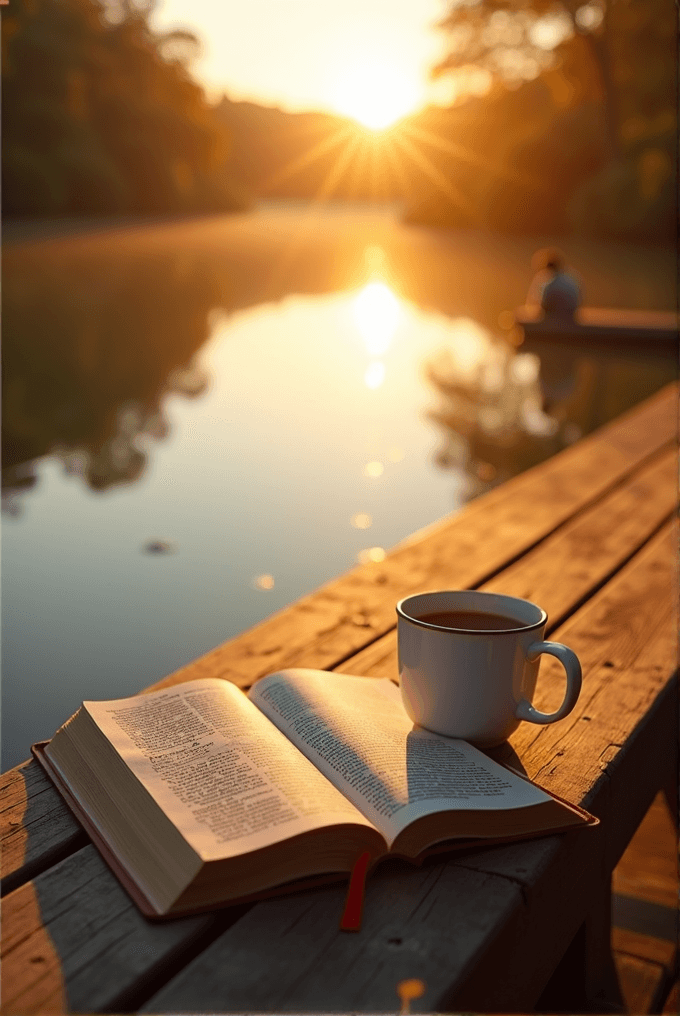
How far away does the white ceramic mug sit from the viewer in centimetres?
99

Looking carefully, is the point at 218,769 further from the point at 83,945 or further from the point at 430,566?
the point at 430,566

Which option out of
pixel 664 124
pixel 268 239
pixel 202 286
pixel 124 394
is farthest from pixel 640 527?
pixel 664 124

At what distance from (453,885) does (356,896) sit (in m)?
0.10

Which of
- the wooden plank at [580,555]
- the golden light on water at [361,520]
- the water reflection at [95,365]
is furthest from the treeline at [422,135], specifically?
the wooden plank at [580,555]

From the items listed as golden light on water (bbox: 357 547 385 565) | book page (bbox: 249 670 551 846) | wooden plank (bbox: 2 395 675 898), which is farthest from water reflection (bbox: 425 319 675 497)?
book page (bbox: 249 670 551 846)

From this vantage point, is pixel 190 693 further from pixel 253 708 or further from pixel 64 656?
pixel 64 656

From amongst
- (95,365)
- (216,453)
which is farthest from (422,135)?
(216,453)

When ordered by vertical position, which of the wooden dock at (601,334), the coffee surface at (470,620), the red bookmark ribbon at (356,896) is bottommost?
the red bookmark ribbon at (356,896)

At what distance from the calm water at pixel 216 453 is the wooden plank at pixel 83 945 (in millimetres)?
1271

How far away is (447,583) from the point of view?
6.25 feet

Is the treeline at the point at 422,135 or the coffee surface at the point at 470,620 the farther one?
the treeline at the point at 422,135

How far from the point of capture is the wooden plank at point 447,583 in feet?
3.05

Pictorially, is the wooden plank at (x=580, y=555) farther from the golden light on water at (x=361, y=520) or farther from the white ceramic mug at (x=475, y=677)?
the golden light on water at (x=361, y=520)

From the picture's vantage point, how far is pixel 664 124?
770 inches
